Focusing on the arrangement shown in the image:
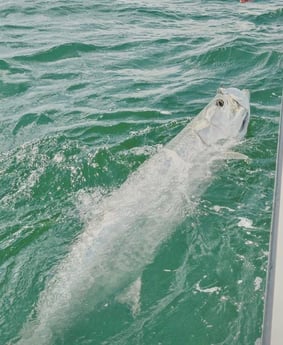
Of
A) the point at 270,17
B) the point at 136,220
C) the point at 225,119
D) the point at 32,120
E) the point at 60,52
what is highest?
the point at 270,17

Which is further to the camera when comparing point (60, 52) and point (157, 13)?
point (157, 13)

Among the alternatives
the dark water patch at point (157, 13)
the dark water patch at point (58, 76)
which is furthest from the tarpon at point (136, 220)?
the dark water patch at point (157, 13)

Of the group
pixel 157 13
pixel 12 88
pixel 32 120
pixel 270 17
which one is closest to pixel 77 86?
pixel 12 88

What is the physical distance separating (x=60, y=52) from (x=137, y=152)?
5.27 meters

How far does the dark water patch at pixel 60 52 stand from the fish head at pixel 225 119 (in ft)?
16.8

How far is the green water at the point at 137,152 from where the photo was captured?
14.8 ft

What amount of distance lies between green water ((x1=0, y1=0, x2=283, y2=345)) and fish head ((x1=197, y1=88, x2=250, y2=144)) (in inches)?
11.4

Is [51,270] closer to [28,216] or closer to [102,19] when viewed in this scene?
[28,216]

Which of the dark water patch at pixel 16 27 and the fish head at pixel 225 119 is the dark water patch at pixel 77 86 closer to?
the fish head at pixel 225 119

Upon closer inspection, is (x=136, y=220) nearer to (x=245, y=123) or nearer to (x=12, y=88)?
(x=245, y=123)

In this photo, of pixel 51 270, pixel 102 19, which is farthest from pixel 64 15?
pixel 51 270

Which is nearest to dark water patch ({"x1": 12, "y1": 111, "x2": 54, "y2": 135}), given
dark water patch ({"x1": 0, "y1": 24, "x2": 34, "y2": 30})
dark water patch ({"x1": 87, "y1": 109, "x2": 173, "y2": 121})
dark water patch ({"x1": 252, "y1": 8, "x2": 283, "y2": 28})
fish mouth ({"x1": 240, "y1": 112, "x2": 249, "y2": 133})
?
dark water patch ({"x1": 87, "y1": 109, "x2": 173, "y2": 121})

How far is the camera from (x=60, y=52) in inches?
446

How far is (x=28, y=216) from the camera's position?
577 centimetres
